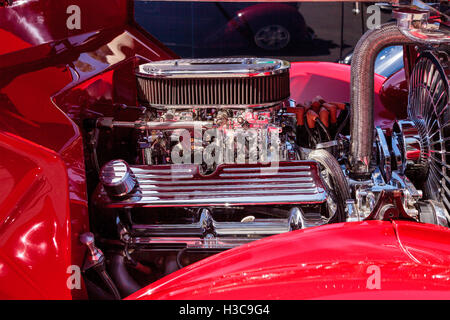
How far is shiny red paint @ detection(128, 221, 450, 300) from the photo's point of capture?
0.90 meters

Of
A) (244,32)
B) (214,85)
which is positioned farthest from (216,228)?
(244,32)

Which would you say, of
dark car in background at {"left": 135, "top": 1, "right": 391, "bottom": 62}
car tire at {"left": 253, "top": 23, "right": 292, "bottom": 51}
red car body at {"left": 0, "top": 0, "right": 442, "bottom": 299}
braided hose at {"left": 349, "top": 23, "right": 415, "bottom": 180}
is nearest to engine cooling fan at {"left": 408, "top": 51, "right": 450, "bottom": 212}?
braided hose at {"left": 349, "top": 23, "right": 415, "bottom": 180}

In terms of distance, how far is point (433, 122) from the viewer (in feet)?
4.45

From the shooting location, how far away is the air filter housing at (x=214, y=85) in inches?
55.1

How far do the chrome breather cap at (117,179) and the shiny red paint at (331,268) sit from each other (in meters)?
0.32

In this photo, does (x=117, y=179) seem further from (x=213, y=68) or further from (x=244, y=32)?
(x=244, y=32)

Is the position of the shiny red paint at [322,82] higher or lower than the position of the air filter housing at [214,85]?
lower

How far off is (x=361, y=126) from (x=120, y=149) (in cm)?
77

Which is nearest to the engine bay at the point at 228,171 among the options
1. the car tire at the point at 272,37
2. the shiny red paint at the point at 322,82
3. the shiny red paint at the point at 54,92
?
the shiny red paint at the point at 54,92

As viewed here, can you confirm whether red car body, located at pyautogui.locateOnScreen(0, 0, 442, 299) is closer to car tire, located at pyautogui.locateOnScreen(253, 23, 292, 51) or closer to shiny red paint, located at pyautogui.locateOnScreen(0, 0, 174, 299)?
shiny red paint, located at pyautogui.locateOnScreen(0, 0, 174, 299)

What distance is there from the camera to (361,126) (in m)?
1.34

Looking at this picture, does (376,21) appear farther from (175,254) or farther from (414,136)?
(175,254)

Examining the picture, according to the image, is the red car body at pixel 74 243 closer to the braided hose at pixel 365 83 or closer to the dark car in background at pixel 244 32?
the braided hose at pixel 365 83

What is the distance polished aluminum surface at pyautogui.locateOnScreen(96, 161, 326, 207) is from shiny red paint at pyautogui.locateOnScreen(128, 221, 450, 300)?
0.71 ft
